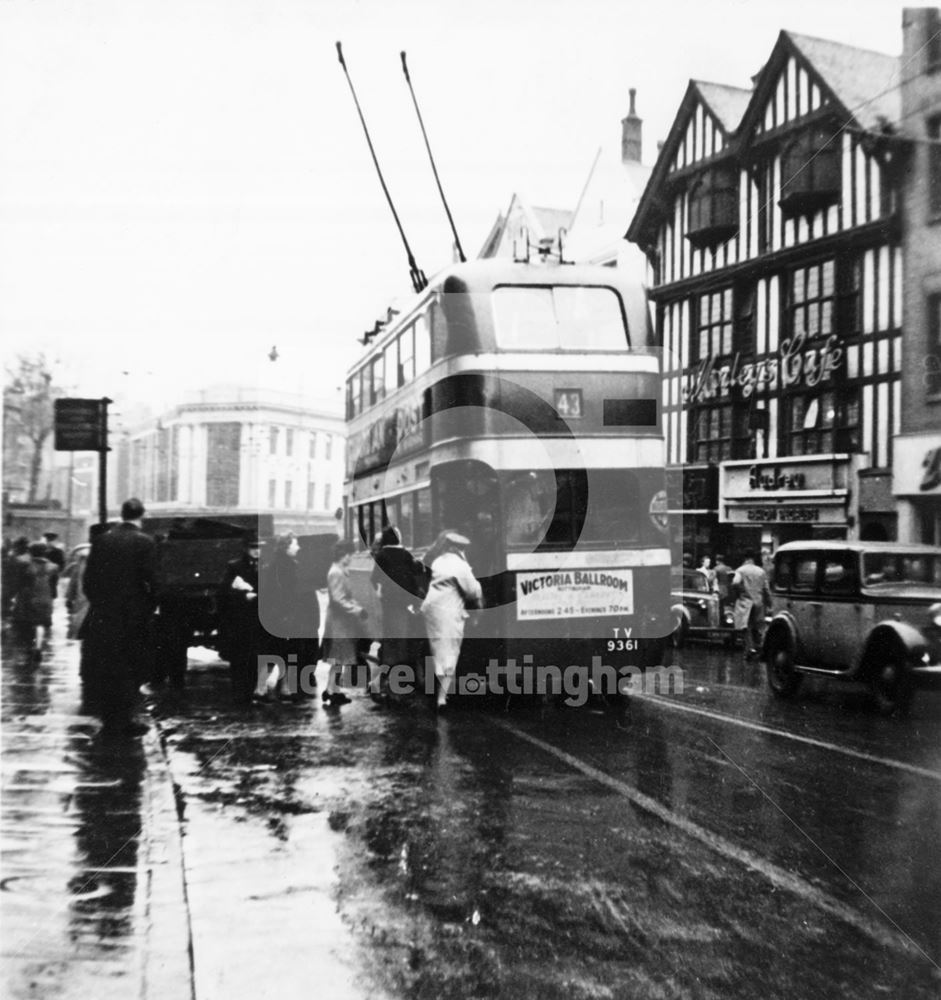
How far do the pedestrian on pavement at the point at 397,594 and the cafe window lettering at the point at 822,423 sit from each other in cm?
498

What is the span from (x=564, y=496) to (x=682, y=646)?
5506 mm

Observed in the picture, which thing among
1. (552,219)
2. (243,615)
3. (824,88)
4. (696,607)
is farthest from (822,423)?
(243,615)

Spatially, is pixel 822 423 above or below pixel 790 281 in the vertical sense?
below

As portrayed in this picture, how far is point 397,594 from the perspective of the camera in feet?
31.1

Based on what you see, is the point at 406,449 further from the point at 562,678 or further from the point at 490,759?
the point at 490,759

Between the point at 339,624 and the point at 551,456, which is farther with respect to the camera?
the point at 339,624

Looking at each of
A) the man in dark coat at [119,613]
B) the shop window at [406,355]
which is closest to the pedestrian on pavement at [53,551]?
the man in dark coat at [119,613]

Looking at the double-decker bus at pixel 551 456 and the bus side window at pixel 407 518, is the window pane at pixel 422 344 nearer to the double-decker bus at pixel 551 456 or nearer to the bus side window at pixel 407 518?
the double-decker bus at pixel 551 456

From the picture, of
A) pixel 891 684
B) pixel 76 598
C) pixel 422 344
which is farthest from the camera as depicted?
pixel 76 598

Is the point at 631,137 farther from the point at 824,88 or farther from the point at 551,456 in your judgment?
the point at 551,456

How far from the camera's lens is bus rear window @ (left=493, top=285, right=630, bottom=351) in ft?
25.5

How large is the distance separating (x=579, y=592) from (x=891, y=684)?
264 cm

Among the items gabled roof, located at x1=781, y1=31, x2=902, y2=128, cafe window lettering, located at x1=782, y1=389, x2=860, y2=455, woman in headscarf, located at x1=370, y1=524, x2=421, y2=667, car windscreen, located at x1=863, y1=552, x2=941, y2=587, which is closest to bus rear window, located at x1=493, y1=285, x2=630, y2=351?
woman in headscarf, located at x1=370, y1=524, x2=421, y2=667

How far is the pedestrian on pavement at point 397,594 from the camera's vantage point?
9.27m
